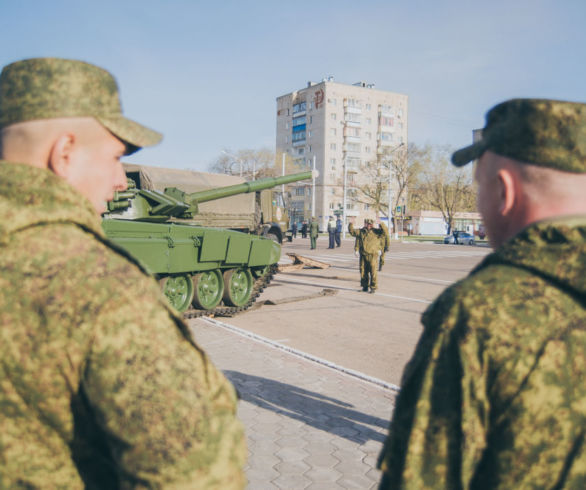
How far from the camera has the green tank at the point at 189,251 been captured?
819 centimetres

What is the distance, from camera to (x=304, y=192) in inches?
3339

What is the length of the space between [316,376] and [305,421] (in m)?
1.17

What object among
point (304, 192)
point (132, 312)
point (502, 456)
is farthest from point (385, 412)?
point (304, 192)

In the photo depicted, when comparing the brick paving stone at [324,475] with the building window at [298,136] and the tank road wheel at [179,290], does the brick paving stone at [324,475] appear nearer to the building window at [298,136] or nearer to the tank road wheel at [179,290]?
the tank road wheel at [179,290]

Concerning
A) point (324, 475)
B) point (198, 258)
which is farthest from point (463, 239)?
point (324, 475)

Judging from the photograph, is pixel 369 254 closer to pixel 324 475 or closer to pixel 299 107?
pixel 324 475

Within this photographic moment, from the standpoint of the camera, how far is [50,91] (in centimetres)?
135

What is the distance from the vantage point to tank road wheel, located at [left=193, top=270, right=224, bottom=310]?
9.37 meters

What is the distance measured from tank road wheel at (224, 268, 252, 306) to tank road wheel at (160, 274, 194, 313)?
896 mm

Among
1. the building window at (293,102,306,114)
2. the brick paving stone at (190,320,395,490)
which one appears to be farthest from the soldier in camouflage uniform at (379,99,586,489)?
the building window at (293,102,306,114)

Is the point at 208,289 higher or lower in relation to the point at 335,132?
lower

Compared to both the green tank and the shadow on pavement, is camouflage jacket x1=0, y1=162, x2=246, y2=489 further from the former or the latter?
the green tank

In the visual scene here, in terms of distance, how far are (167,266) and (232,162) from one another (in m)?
57.7

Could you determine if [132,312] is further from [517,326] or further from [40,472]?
[517,326]
